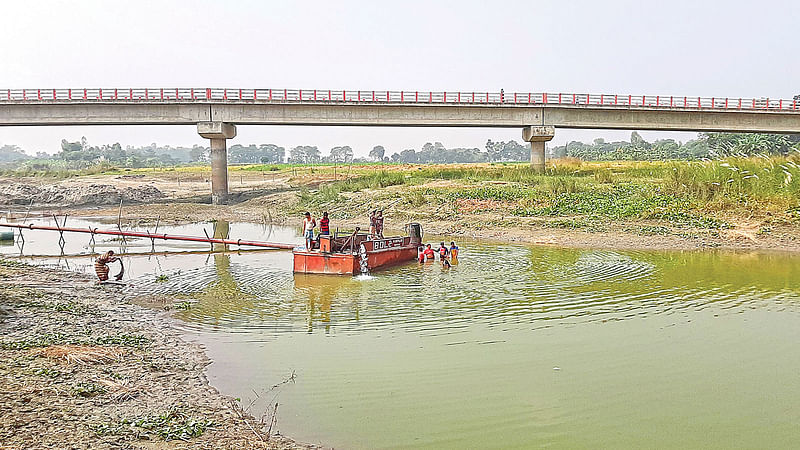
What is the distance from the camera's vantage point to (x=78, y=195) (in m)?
45.7

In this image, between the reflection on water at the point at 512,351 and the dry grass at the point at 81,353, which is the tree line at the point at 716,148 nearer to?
the reflection on water at the point at 512,351

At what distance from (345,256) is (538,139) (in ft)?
97.8

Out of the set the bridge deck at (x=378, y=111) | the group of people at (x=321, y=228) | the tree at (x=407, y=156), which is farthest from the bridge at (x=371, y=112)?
the tree at (x=407, y=156)

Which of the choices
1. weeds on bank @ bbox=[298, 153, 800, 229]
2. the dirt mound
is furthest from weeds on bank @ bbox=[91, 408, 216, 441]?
the dirt mound

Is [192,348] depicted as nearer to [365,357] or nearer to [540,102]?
[365,357]

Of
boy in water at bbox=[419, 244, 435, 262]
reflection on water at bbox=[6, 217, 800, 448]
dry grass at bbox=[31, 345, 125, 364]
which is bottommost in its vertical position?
reflection on water at bbox=[6, 217, 800, 448]

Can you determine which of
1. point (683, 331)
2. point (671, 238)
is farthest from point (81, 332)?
point (671, 238)

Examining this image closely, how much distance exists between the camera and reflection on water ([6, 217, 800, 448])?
725 cm

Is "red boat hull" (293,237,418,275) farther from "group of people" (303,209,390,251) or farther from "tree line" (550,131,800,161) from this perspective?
"tree line" (550,131,800,161)

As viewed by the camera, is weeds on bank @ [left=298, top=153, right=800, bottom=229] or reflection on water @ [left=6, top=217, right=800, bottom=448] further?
weeds on bank @ [left=298, top=153, right=800, bottom=229]

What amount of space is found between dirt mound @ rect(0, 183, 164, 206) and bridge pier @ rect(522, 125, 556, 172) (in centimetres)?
2579

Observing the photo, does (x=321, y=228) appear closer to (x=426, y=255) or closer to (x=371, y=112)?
(x=426, y=255)

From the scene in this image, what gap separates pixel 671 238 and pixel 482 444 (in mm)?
18291

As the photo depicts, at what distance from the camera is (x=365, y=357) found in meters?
9.70
